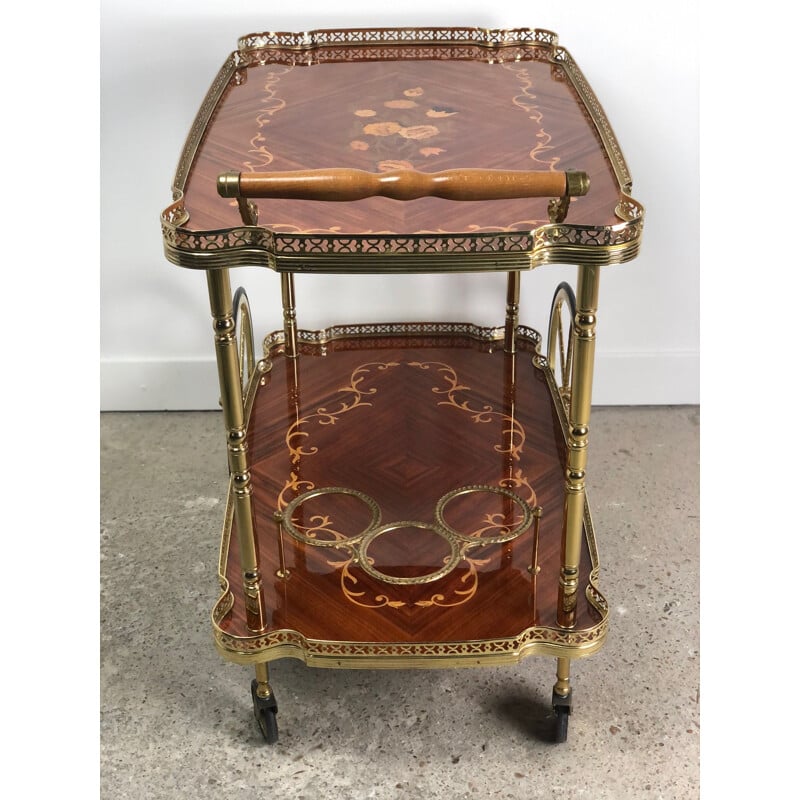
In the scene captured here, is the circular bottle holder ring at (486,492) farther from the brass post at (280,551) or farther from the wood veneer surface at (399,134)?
the wood veneer surface at (399,134)

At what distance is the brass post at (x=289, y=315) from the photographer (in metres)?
2.54

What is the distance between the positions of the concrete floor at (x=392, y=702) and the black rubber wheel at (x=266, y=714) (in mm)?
30

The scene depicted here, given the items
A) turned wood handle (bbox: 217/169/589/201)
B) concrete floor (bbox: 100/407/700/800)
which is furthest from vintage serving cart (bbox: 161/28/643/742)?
concrete floor (bbox: 100/407/700/800)

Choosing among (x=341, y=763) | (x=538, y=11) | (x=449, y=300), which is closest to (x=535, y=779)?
(x=341, y=763)

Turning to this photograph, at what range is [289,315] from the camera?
258 centimetres

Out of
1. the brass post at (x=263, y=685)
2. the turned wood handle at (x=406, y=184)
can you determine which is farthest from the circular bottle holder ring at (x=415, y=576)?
the turned wood handle at (x=406, y=184)

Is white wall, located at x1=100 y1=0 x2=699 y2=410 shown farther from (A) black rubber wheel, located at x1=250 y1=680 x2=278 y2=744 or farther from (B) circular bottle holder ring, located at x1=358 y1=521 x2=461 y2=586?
(A) black rubber wheel, located at x1=250 y1=680 x2=278 y2=744


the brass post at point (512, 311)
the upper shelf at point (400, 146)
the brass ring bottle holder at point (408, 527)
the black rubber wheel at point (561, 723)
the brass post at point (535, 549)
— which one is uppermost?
the upper shelf at point (400, 146)

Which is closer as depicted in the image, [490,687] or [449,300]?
[490,687]

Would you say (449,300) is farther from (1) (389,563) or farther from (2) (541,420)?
(1) (389,563)

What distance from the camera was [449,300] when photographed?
2789mm

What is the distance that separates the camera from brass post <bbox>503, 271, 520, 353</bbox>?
257 centimetres

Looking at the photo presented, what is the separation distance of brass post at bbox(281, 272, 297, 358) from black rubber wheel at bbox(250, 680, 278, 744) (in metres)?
0.96

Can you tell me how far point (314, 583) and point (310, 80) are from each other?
107 cm
